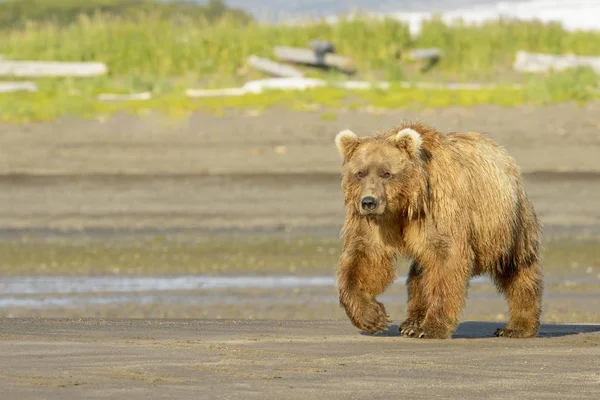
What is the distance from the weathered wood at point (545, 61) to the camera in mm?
26953

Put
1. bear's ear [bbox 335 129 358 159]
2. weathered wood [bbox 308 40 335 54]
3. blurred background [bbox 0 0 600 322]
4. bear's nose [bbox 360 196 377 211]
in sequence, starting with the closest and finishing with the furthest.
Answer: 1. bear's nose [bbox 360 196 377 211]
2. bear's ear [bbox 335 129 358 159]
3. blurred background [bbox 0 0 600 322]
4. weathered wood [bbox 308 40 335 54]

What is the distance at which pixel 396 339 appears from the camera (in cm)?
848

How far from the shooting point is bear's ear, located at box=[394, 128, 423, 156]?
8.23 meters

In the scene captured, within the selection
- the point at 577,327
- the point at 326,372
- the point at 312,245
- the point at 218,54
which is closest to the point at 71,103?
the point at 218,54

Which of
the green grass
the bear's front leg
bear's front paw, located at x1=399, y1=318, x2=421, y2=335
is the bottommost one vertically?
the green grass

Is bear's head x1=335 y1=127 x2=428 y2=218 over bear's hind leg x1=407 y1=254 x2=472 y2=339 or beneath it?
over

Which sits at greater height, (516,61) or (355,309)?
(355,309)

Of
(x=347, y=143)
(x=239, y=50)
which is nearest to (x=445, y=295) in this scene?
(x=347, y=143)

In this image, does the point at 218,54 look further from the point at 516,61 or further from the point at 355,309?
the point at 355,309

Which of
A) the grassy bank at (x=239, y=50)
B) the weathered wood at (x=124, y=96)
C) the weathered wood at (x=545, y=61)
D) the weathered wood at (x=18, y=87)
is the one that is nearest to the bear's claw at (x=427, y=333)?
the grassy bank at (x=239, y=50)

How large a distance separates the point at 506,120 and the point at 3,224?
8.30 metres

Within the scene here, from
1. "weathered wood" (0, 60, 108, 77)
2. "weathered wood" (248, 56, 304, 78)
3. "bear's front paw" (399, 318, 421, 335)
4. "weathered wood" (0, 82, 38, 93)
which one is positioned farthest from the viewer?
"weathered wood" (0, 60, 108, 77)

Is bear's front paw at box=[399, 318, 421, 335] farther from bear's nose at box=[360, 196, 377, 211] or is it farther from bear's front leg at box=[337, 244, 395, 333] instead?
bear's nose at box=[360, 196, 377, 211]

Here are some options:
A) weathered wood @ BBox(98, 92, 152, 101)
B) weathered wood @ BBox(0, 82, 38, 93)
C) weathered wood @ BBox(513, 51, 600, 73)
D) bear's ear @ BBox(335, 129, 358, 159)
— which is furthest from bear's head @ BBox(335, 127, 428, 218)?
weathered wood @ BBox(513, 51, 600, 73)
